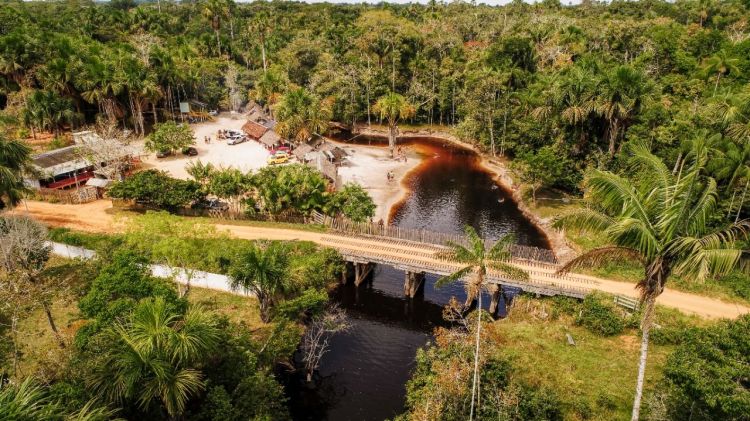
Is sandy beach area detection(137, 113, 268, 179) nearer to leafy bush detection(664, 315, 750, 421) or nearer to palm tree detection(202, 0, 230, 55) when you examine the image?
palm tree detection(202, 0, 230, 55)

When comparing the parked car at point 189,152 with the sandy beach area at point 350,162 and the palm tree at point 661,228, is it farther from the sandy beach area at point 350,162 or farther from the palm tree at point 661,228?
the palm tree at point 661,228

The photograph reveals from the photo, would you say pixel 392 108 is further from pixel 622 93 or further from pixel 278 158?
pixel 622 93

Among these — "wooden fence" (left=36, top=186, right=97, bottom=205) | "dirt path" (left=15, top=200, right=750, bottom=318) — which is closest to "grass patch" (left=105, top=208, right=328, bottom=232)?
"dirt path" (left=15, top=200, right=750, bottom=318)

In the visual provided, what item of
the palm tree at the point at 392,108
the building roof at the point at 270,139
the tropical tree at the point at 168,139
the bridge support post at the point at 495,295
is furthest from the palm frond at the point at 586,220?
the tropical tree at the point at 168,139

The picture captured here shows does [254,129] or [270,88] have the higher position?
[270,88]

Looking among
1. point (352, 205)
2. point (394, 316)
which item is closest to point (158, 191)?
point (352, 205)

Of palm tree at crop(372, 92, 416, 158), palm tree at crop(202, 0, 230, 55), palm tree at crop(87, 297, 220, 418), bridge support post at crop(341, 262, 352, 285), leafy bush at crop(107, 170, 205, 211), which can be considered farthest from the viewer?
palm tree at crop(202, 0, 230, 55)

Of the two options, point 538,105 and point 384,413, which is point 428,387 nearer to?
point 384,413
